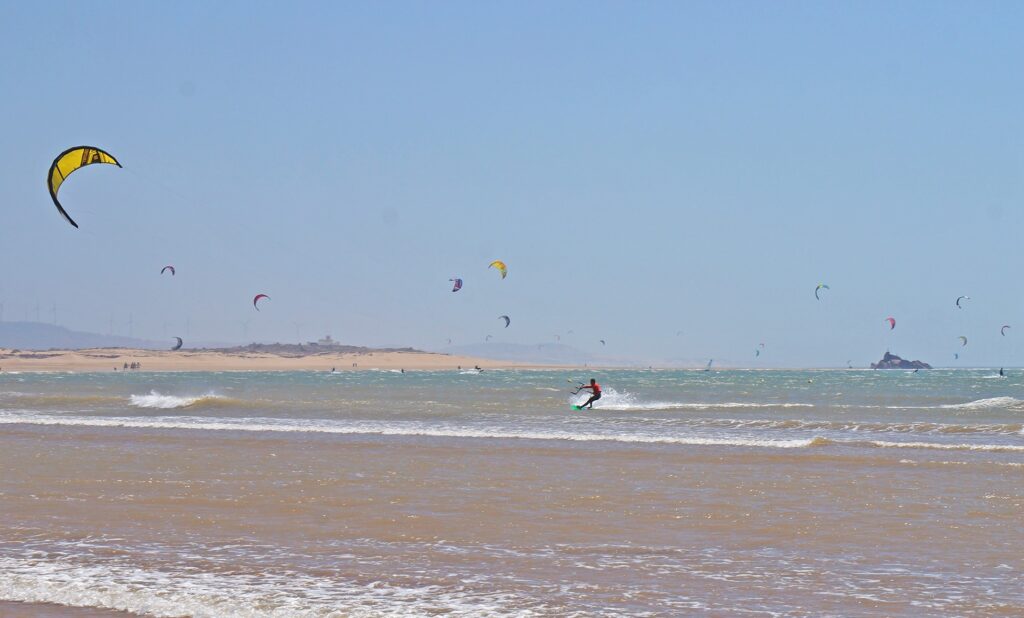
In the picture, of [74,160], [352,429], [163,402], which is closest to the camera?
[74,160]

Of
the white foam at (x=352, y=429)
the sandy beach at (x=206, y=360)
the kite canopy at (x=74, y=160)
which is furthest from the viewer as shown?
the sandy beach at (x=206, y=360)

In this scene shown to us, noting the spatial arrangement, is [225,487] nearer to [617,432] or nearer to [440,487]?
[440,487]

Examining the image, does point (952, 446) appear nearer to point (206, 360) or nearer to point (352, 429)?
point (352, 429)

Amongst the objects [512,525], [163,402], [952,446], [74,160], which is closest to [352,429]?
[74,160]

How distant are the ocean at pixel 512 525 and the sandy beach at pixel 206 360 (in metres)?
103

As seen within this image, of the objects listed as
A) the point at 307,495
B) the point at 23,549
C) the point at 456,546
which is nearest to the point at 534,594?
the point at 456,546

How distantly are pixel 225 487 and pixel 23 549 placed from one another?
12.7 feet

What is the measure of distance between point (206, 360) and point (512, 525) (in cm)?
13904

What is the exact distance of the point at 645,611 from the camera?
6520 mm

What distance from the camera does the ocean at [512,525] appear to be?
22.7 ft

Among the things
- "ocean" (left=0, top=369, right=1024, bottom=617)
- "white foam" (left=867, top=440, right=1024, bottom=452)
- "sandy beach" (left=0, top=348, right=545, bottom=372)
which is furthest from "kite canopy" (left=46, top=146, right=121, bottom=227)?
"sandy beach" (left=0, top=348, right=545, bottom=372)

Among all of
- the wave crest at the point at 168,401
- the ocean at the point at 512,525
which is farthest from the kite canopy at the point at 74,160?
the wave crest at the point at 168,401

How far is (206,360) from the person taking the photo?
141750 millimetres

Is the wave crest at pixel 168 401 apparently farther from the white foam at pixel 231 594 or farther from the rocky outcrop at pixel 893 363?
the rocky outcrop at pixel 893 363
